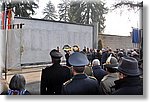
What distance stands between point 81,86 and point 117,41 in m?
0.41

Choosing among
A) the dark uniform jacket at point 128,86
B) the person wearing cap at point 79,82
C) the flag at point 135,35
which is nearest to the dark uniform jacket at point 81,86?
the person wearing cap at point 79,82

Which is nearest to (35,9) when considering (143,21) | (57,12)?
(57,12)

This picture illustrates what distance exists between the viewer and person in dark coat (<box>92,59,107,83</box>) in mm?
1768

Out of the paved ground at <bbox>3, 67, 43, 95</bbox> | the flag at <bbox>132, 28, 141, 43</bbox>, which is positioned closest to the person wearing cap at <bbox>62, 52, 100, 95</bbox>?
the paved ground at <bbox>3, 67, 43, 95</bbox>

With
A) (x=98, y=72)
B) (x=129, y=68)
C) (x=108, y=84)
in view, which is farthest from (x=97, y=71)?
(x=129, y=68)

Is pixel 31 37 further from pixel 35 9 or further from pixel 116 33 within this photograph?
pixel 116 33

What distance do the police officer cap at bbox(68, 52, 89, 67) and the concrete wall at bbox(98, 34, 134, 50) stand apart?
208mm

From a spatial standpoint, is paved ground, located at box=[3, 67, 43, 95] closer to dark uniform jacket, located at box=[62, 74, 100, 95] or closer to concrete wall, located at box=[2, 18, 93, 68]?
concrete wall, located at box=[2, 18, 93, 68]

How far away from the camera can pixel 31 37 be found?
168 centimetres

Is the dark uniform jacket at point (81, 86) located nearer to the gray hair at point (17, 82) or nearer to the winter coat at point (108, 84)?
the winter coat at point (108, 84)

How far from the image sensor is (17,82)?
4.80 ft

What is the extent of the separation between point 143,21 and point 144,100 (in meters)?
0.51

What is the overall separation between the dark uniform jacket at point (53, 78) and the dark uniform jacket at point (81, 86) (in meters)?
0.17

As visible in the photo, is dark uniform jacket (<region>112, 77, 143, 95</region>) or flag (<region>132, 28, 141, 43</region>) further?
flag (<region>132, 28, 141, 43</region>)
